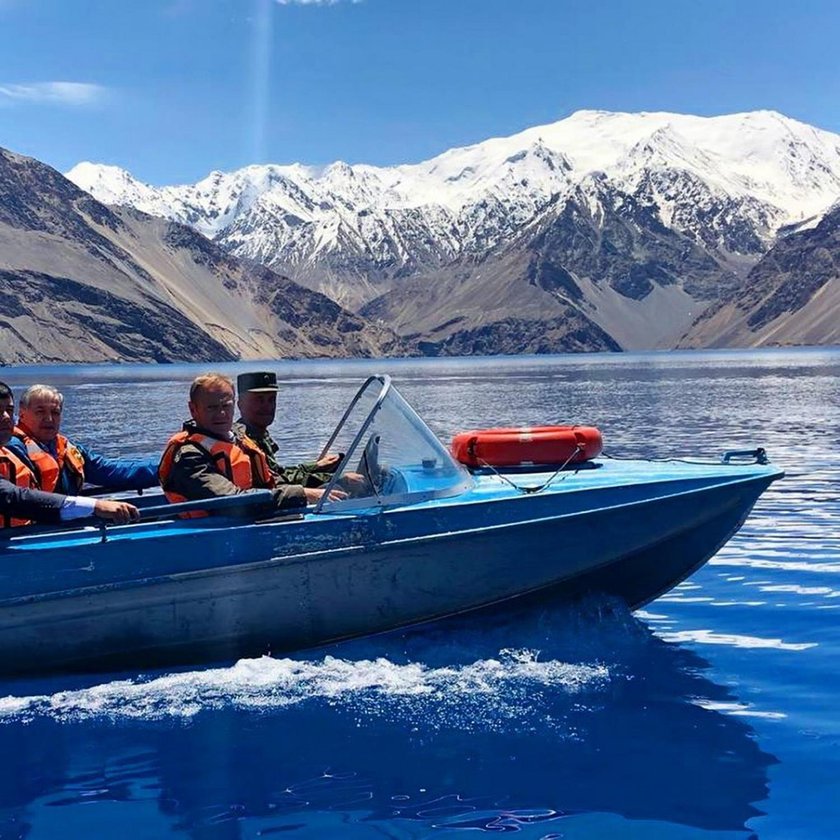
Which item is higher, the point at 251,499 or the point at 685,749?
the point at 251,499

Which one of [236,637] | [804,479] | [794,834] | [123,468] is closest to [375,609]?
[236,637]

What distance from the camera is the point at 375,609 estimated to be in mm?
9305

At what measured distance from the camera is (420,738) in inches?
318

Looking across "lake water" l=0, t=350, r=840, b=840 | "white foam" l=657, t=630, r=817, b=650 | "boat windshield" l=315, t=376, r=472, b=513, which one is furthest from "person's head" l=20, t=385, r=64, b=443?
"white foam" l=657, t=630, r=817, b=650

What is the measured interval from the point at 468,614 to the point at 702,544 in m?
2.39

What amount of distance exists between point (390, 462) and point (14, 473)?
338 cm

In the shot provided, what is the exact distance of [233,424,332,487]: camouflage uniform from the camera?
10.3 meters

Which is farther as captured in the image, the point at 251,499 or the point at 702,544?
the point at 702,544

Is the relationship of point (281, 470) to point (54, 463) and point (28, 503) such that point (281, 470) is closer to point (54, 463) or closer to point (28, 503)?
point (54, 463)

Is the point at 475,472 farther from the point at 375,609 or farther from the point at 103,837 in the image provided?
the point at 103,837

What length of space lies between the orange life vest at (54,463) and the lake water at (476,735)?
1.86 meters

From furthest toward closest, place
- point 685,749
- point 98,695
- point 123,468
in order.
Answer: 1. point 123,468
2. point 98,695
3. point 685,749

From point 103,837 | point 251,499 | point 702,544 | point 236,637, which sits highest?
point 251,499

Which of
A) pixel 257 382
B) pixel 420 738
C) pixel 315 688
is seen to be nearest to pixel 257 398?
pixel 257 382
